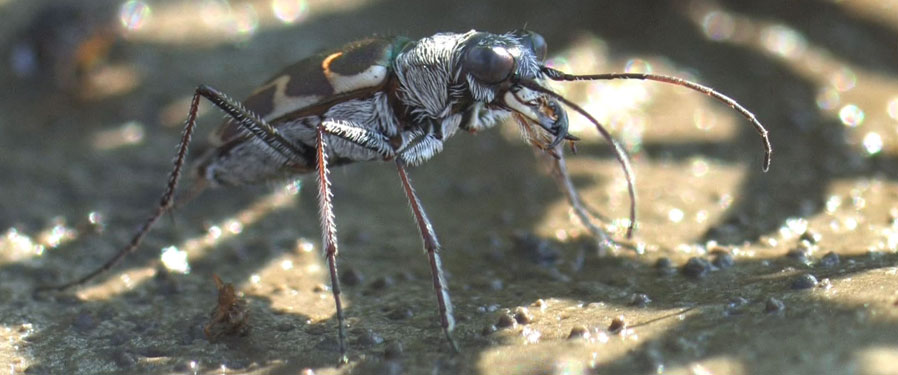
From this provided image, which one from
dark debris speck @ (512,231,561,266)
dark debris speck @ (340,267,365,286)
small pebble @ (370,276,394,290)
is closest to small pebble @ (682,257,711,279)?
dark debris speck @ (512,231,561,266)

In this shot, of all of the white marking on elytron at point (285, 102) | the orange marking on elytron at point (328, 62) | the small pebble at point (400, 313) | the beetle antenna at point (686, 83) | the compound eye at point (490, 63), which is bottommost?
the small pebble at point (400, 313)

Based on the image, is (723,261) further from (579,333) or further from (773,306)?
(579,333)

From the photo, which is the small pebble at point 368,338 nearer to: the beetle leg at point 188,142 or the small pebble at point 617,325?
the small pebble at point 617,325

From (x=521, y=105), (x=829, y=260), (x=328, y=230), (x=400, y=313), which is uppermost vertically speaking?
(x=521, y=105)

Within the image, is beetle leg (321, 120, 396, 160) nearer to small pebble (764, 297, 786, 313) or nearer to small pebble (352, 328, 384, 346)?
small pebble (352, 328, 384, 346)

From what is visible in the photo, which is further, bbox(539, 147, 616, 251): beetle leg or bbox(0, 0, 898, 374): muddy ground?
bbox(539, 147, 616, 251): beetle leg

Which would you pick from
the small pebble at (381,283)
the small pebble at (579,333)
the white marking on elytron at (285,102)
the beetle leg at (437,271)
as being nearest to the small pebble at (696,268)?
the small pebble at (579,333)

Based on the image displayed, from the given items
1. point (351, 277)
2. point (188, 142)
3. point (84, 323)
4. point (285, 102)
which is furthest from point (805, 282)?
point (84, 323)
